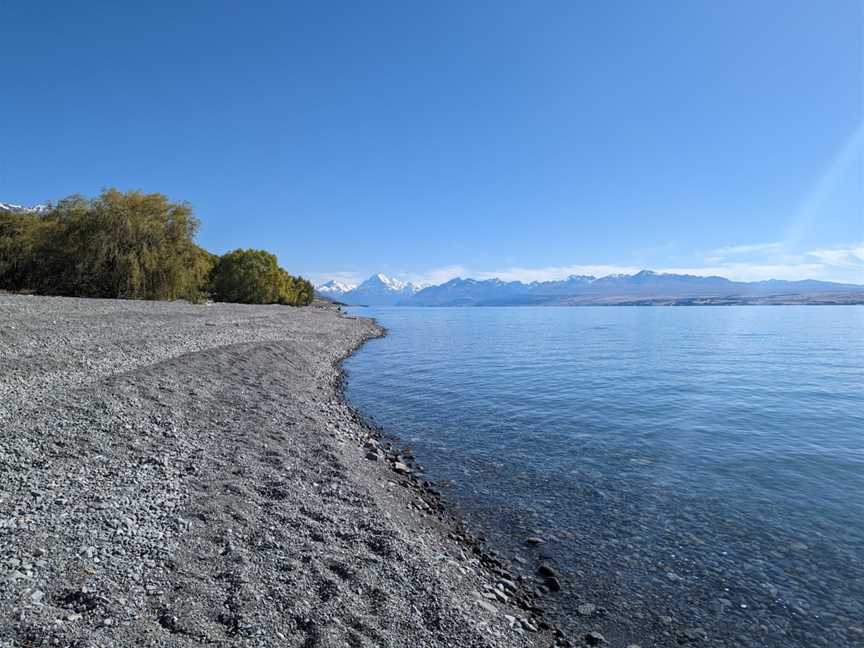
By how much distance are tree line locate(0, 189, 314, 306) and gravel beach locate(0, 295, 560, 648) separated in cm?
4277

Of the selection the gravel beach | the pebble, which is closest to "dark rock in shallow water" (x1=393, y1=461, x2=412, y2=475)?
the gravel beach

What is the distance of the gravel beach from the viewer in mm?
5602

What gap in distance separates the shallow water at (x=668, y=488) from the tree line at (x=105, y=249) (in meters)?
41.5

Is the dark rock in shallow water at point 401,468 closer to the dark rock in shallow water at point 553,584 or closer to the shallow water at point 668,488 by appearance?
the shallow water at point 668,488

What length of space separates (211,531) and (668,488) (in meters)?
12.8

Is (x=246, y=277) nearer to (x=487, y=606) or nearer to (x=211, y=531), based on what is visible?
(x=211, y=531)

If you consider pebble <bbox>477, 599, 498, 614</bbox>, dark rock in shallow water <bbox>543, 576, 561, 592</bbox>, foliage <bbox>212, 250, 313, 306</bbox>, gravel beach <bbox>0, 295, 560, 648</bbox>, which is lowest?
dark rock in shallow water <bbox>543, 576, 561, 592</bbox>

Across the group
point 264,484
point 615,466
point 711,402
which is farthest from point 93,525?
point 711,402

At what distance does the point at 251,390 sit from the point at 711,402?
2575 cm

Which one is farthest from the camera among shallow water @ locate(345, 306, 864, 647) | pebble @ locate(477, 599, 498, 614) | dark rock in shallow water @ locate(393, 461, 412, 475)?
dark rock in shallow water @ locate(393, 461, 412, 475)

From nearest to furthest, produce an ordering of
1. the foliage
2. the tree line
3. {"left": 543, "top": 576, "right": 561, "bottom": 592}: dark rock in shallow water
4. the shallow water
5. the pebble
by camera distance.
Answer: the pebble, the shallow water, {"left": 543, "top": 576, "right": 561, "bottom": 592}: dark rock in shallow water, the tree line, the foliage

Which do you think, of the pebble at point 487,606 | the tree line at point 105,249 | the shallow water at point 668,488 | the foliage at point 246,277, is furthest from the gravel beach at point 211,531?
the foliage at point 246,277

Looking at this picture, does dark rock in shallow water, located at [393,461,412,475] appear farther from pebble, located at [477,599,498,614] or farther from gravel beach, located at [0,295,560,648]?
pebble, located at [477,599,498,614]

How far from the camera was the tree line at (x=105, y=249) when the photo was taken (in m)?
52.7
